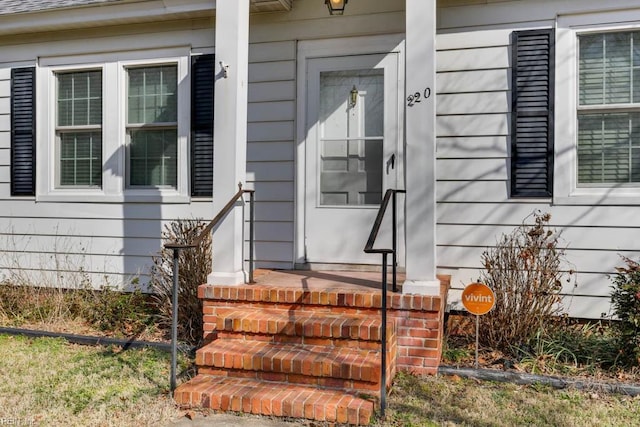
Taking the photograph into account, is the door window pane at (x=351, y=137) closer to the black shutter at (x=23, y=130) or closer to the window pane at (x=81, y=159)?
the window pane at (x=81, y=159)

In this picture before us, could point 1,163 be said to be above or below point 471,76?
below

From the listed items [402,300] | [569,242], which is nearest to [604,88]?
[569,242]

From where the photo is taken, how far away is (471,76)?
186 inches

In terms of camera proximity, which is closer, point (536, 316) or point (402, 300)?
point (402, 300)

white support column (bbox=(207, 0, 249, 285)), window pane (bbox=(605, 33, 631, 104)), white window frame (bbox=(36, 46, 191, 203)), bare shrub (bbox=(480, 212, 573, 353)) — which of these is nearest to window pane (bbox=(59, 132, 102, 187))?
white window frame (bbox=(36, 46, 191, 203))

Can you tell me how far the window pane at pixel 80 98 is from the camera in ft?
19.0

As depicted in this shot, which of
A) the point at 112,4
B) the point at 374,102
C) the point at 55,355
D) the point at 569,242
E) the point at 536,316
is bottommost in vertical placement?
the point at 55,355

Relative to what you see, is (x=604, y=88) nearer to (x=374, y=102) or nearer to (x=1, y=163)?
(x=374, y=102)

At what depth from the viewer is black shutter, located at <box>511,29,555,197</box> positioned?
4.51 metres

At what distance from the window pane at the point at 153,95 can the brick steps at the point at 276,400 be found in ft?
10.3

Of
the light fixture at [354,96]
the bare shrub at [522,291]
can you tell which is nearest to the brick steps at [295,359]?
the bare shrub at [522,291]

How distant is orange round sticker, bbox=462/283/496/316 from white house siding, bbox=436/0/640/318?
86 cm

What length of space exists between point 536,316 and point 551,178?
1242 millimetres

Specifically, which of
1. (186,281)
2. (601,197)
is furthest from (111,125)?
(601,197)
